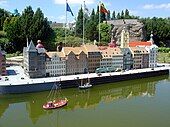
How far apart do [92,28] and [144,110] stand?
191ft

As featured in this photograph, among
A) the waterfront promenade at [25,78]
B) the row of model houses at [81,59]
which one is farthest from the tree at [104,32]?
the waterfront promenade at [25,78]

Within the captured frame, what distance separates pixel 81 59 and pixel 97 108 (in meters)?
17.2

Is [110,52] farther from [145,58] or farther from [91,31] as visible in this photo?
[91,31]

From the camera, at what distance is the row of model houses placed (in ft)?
172

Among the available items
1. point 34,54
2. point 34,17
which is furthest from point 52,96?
point 34,17

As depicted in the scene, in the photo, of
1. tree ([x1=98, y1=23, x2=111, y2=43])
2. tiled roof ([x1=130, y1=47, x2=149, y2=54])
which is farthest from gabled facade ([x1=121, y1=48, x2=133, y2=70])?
tree ([x1=98, y1=23, x2=111, y2=43])

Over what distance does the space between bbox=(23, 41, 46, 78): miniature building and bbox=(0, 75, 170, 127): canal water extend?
20.6 ft

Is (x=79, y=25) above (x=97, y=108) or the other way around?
above

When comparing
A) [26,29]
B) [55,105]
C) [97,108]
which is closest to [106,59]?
[97,108]

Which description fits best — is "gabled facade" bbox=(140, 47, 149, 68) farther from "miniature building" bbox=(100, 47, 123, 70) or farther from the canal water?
the canal water

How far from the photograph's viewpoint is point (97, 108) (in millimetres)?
41500

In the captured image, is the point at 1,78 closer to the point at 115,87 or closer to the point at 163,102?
the point at 115,87

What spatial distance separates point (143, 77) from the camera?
6025 centimetres

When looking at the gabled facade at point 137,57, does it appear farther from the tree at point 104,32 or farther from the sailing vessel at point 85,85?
the tree at point 104,32
